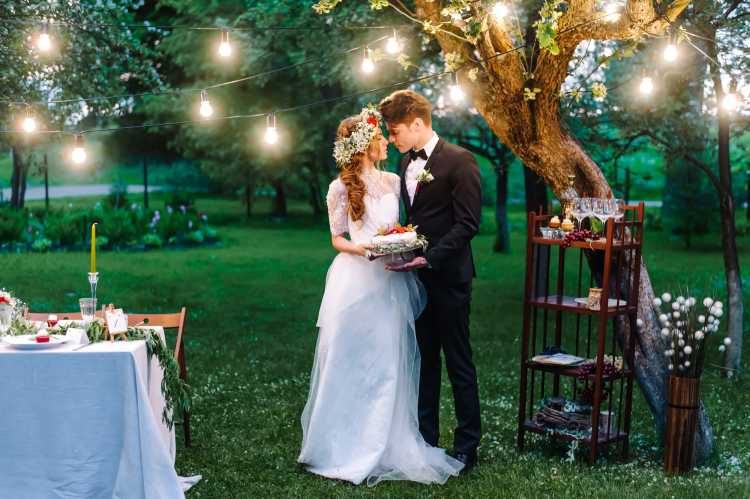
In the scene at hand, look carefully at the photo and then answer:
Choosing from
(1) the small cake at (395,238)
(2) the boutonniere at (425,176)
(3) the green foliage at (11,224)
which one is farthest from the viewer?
(3) the green foliage at (11,224)

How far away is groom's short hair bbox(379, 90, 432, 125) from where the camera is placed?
5.46 metres

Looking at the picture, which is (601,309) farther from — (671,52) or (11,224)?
(11,224)

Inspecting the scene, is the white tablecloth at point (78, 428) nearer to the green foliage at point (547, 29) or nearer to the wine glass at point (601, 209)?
the green foliage at point (547, 29)

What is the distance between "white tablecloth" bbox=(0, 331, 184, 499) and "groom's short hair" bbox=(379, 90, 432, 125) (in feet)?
6.56

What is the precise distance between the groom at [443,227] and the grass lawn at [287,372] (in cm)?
56

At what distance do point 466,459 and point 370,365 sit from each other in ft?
2.74

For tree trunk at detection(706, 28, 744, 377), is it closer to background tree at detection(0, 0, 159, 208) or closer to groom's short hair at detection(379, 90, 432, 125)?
groom's short hair at detection(379, 90, 432, 125)

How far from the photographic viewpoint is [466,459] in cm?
572

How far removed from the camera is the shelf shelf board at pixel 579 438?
585cm

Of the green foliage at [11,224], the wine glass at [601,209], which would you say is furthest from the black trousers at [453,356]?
the green foliage at [11,224]

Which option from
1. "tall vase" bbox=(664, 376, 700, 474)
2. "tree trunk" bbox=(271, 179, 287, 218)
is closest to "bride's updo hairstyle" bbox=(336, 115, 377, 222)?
"tall vase" bbox=(664, 376, 700, 474)

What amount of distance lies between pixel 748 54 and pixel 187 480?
6.82 m

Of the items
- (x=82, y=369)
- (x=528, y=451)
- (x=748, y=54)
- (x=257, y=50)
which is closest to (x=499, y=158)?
(x=257, y=50)

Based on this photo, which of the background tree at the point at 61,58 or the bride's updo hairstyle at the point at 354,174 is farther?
the background tree at the point at 61,58
